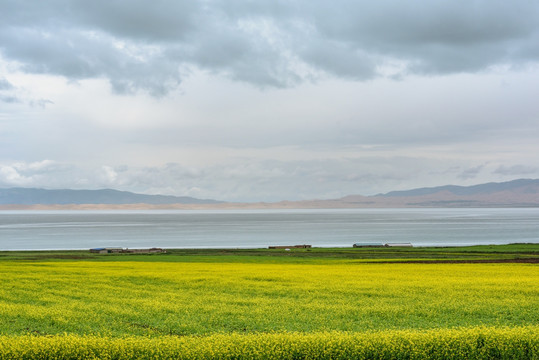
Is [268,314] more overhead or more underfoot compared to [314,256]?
more overhead

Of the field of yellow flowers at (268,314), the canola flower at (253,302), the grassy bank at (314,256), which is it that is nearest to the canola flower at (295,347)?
the field of yellow flowers at (268,314)

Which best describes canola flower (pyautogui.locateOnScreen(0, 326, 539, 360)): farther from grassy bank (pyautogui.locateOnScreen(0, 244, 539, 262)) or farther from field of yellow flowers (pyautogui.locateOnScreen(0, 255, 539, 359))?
grassy bank (pyautogui.locateOnScreen(0, 244, 539, 262))

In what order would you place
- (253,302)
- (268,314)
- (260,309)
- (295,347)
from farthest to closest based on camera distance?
(253,302) < (260,309) < (268,314) < (295,347)

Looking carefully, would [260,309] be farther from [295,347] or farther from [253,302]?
[295,347]

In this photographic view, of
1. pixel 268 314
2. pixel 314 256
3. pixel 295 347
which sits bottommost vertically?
pixel 314 256

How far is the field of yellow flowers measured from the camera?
A: 10992mm

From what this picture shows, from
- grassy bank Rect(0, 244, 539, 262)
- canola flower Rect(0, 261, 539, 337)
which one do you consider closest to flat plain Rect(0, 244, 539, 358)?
canola flower Rect(0, 261, 539, 337)

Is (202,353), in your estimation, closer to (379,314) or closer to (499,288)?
(379,314)

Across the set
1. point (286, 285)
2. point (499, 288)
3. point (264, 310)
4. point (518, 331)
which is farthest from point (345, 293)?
point (518, 331)

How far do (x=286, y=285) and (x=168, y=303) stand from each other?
650 cm

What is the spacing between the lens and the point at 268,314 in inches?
658

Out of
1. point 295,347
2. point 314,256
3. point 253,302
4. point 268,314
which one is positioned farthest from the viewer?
point 314,256

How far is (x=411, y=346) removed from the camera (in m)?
11.1

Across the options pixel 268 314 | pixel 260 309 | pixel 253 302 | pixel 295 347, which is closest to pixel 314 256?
pixel 253 302
